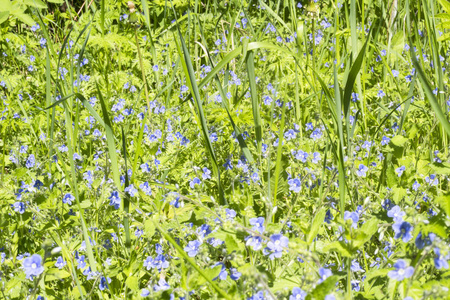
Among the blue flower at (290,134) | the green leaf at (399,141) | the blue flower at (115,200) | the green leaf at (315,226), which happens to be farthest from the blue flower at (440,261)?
the blue flower at (290,134)

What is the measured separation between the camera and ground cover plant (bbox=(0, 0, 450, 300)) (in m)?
1.59

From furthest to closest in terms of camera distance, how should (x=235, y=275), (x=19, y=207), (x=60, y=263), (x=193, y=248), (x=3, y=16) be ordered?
(x=3, y=16)
(x=19, y=207)
(x=60, y=263)
(x=193, y=248)
(x=235, y=275)

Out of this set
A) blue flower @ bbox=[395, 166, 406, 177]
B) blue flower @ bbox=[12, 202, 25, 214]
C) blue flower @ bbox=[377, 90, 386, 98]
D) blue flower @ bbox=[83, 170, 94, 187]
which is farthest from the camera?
blue flower @ bbox=[377, 90, 386, 98]

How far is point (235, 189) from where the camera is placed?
7.75 ft

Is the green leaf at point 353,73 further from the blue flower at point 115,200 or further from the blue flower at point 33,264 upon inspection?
the blue flower at point 33,264

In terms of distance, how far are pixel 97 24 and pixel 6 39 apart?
3.12 feet

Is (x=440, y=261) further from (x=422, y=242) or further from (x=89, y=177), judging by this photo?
(x=89, y=177)

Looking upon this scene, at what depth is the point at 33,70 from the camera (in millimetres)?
4738

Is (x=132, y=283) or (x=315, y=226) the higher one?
(x=315, y=226)

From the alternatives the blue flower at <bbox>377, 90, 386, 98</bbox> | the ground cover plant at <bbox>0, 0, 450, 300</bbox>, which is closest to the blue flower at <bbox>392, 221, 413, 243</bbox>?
the ground cover plant at <bbox>0, 0, 450, 300</bbox>

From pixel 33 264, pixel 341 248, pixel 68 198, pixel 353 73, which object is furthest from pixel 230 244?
pixel 68 198

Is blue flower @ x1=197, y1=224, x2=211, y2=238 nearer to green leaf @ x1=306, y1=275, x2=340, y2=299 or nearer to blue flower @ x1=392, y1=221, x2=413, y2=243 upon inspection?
green leaf @ x1=306, y1=275, x2=340, y2=299

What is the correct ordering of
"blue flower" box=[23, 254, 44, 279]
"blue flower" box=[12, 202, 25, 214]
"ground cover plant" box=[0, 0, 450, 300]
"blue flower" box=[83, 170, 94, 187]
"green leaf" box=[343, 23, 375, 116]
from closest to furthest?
"blue flower" box=[23, 254, 44, 279] → "ground cover plant" box=[0, 0, 450, 300] → "green leaf" box=[343, 23, 375, 116] → "blue flower" box=[12, 202, 25, 214] → "blue flower" box=[83, 170, 94, 187]

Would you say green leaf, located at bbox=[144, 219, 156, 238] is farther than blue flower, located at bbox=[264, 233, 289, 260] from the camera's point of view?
Yes
